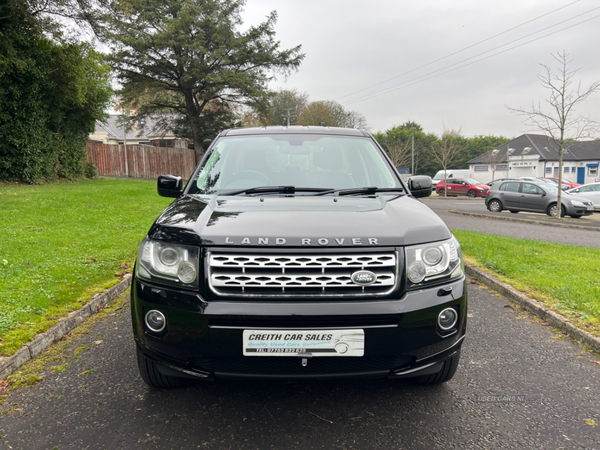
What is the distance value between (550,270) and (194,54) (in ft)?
94.3

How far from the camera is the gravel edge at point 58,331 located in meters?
3.21

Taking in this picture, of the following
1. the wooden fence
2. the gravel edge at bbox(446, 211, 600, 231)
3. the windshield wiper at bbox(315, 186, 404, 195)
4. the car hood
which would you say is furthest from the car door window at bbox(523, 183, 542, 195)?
the wooden fence

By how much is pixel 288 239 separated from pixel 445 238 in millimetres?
946

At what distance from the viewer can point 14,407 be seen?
2.74m

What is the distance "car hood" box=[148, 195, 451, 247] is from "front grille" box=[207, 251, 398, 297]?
0.24 ft

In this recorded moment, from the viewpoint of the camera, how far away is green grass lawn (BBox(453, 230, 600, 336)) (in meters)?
4.55

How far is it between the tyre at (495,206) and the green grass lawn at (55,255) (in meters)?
15.9

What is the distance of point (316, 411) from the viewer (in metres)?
2.66

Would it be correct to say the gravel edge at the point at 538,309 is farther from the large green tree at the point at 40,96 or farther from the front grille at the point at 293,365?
the large green tree at the point at 40,96

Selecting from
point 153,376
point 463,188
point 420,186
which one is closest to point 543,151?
point 463,188

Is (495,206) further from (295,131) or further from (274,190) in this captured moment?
(274,190)

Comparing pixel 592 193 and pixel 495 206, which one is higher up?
pixel 592 193

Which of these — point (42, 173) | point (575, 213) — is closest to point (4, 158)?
point (42, 173)

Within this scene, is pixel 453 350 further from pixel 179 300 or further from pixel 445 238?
pixel 179 300
